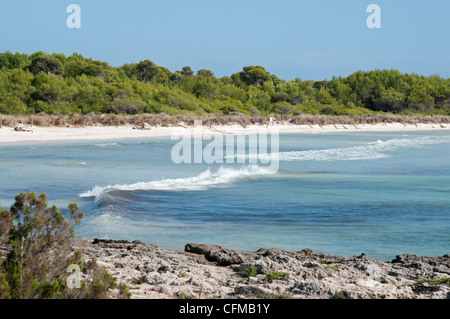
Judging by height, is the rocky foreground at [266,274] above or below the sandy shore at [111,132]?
below

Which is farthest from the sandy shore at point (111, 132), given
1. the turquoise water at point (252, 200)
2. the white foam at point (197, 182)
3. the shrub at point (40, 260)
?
the shrub at point (40, 260)

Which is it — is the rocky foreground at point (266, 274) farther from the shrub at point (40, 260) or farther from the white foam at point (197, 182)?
the white foam at point (197, 182)

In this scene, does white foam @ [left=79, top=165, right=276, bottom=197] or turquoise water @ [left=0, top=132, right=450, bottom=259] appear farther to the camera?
white foam @ [left=79, top=165, right=276, bottom=197]

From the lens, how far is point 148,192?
515 inches

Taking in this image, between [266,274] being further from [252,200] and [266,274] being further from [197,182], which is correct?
[197,182]

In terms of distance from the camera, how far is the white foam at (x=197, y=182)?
44.3ft

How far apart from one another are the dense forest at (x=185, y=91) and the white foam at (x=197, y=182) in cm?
2956

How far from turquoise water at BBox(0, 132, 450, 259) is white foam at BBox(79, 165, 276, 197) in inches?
1.2

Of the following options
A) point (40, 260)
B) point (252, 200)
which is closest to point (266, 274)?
point (40, 260)

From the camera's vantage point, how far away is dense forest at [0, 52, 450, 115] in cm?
4900

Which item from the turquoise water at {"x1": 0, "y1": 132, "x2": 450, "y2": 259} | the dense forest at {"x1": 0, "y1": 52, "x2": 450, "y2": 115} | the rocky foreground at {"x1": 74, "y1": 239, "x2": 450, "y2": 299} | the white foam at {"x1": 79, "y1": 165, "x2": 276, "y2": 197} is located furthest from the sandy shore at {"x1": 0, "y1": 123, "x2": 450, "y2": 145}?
the rocky foreground at {"x1": 74, "y1": 239, "x2": 450, "y2": 299}

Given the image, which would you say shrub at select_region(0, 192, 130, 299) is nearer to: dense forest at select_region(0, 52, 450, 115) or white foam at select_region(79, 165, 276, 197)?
white foam at select_region(79, 165, 276, 197)

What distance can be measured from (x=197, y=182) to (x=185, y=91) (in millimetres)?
57142
